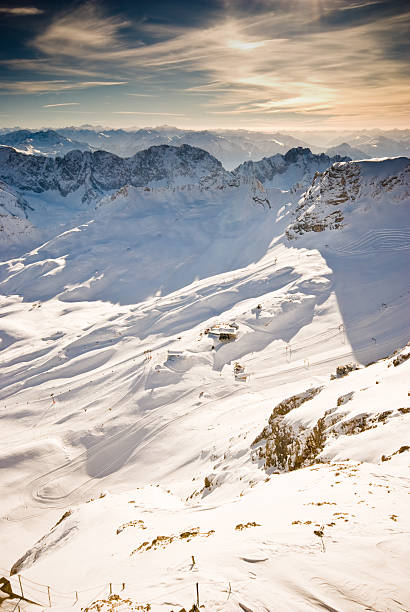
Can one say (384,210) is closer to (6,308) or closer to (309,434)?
(309,434)

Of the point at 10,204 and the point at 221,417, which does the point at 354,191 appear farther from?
the point at 10,204

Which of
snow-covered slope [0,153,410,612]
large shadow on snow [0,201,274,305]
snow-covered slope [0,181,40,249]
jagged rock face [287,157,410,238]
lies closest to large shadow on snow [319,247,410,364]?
snow-covered slope [0,153,410,612]

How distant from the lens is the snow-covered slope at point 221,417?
812 centimetres

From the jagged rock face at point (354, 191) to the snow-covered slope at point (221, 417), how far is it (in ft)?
1.76

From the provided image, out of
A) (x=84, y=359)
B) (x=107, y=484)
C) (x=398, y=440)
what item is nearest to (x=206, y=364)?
(x=107, y=484)

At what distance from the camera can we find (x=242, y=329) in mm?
54844

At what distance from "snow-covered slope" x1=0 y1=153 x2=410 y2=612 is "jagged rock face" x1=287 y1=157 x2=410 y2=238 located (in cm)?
54

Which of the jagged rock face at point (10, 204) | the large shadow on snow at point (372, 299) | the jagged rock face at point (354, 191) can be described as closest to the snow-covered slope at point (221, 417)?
the large shadow on snow at point (372, 299)

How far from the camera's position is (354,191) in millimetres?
90000

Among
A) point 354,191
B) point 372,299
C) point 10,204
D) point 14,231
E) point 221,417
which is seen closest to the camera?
point 221,417

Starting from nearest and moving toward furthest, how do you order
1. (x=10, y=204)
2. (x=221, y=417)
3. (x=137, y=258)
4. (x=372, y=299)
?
(x=221, y=417) < (x=372, y=299) < (x=137, y=258) < (x=10, y=204)

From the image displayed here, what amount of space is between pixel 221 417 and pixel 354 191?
7784 cm

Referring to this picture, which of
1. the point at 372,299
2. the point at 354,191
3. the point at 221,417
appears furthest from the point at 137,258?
the point at 221,417

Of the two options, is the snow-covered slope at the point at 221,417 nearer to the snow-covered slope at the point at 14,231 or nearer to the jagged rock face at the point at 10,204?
the snow-covered slope at the point at 14,231
